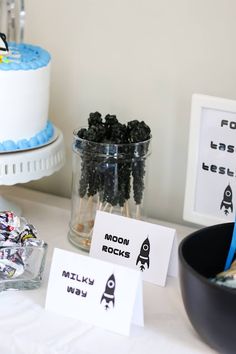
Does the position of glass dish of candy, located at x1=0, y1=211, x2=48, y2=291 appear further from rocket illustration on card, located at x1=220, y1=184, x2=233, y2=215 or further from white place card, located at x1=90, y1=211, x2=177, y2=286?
rocket illustration on card, located at x1=220, y1=184, x2=233, y2=215

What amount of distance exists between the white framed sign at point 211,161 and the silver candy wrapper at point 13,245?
23cm

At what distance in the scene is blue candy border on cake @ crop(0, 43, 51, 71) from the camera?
2.92 feet

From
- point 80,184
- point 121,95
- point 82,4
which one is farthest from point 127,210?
point 82,4

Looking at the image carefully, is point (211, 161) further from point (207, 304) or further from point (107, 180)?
point (207, 304)

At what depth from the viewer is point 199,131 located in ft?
2.95

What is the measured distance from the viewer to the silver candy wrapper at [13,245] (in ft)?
2.65

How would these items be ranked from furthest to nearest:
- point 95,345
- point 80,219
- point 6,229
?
point 80,219
point 6,229
point 95,345

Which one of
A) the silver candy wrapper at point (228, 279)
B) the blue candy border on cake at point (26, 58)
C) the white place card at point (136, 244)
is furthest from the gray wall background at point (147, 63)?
the silver candy wrapper at point (228, 279)

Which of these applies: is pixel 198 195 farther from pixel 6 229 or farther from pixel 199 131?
pixel 6 229

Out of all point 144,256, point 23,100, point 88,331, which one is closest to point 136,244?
point 144,256

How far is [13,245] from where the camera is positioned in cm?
81

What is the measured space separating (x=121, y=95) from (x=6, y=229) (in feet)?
1.02

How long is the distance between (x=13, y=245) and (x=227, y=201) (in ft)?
0.95

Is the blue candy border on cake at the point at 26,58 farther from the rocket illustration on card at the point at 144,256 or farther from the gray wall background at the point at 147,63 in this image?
the rocket illustration on card at the point at 144,256
